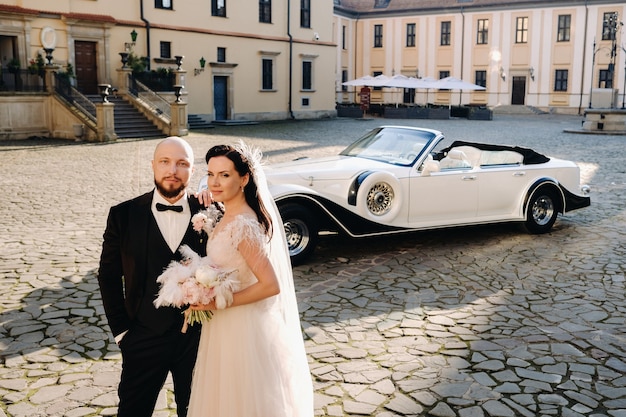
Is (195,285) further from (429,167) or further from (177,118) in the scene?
(177,118)

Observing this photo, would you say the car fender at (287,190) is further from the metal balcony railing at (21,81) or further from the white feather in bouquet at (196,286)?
the metal balcony railing at (21,81)

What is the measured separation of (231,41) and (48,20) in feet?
34.9

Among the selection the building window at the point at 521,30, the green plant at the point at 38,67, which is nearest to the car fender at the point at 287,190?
the green plant at the point at 38,67

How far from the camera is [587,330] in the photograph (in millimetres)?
5980

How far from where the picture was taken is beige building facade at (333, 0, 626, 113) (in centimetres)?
4859

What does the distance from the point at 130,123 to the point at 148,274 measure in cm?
2332

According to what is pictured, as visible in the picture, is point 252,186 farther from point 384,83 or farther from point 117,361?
point 384,83

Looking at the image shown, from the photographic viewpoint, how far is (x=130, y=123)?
83.8 feet

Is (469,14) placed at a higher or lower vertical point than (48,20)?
higher

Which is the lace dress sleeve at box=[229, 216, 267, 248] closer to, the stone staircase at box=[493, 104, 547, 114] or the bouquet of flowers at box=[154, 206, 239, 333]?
the bouquet of flowers at box=[154, 206, 239, 333]

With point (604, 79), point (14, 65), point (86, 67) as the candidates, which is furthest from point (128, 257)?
point (604, 79)

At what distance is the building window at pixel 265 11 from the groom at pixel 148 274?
35.2 metres

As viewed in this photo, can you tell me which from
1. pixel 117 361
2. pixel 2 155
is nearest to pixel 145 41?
pixel 2 155

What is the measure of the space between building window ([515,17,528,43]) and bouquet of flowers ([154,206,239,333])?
52164 mm
